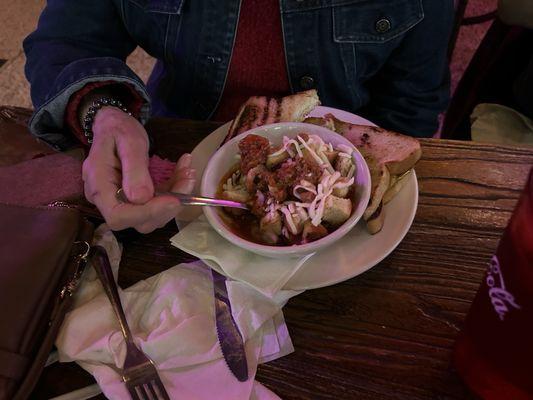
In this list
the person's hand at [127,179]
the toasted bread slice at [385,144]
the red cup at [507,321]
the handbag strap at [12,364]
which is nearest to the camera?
the red cup at [507,321]

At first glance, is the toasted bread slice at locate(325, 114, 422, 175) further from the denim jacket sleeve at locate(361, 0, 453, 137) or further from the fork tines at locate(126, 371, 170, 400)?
the fork tines at locate(126, 371, 170, 400)

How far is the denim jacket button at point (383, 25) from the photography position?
87 cm

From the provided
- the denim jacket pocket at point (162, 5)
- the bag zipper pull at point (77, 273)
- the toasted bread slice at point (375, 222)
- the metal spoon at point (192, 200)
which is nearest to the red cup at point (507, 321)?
the toasted bread slice at point (375, 222)

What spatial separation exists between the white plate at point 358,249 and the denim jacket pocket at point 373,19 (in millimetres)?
302

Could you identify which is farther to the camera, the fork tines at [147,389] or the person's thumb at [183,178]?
the person's thumb at [183,178]

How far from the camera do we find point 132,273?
26.2 inches

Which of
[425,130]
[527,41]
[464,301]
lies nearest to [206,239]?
[464,301]

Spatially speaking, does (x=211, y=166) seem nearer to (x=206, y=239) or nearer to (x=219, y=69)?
(x=206, y=239)

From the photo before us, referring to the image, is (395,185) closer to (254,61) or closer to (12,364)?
(254,61)

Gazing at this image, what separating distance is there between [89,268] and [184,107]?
482mm

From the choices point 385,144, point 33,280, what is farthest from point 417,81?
point 33,280

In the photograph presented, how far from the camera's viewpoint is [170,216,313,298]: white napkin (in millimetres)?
601

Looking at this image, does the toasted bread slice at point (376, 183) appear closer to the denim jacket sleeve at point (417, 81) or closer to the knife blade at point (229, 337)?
the knife blade at point (229, 337)

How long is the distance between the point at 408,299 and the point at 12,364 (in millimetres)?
450
